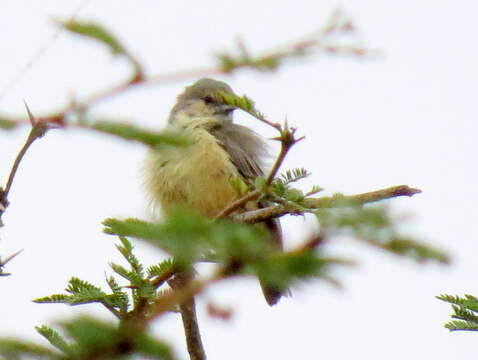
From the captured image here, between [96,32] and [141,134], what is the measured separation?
18 centimetres

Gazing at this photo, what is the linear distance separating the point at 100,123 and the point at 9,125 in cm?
16

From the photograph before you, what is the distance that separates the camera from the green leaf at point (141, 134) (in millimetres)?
1089

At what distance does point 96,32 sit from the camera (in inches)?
45.8

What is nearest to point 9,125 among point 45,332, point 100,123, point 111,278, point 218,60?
point 100,123

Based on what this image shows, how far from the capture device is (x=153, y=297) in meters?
2.49

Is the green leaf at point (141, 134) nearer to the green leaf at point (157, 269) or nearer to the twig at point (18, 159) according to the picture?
the twig at point (18, 159)

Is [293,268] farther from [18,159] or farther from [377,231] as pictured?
[18,159]

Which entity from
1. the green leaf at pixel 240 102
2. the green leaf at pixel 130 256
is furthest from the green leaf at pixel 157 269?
the green leaf at pixel 240 102

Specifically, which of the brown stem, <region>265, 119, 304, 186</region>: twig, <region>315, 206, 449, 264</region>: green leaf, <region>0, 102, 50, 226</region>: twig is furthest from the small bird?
<region>315, 206, 449, 264</region>: green leaf

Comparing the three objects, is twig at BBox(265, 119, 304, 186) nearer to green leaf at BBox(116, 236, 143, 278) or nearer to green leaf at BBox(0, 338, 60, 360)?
green leaf at BBox(116, 236, 143, 278)

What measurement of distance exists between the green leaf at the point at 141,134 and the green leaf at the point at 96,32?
122 mm

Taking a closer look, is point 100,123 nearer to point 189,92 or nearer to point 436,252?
point 436,252

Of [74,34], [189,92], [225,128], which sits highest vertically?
[189,92]

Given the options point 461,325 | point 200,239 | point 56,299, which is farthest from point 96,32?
point 461,325
